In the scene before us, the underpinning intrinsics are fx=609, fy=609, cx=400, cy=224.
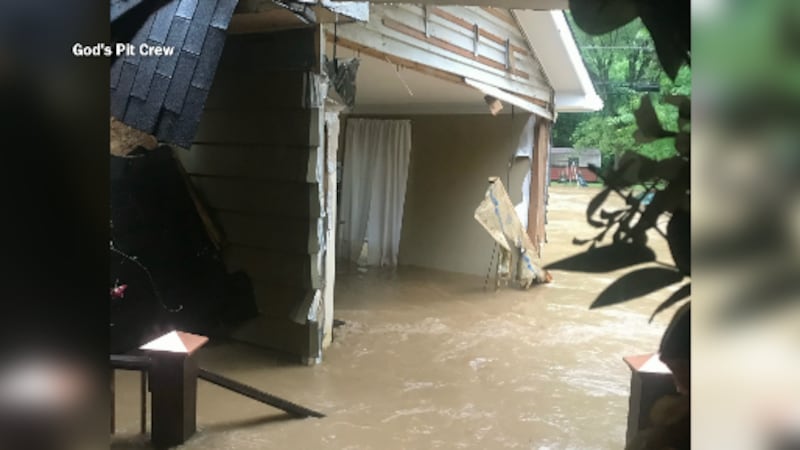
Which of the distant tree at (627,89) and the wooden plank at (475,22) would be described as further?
the wooden plank at (475,22)

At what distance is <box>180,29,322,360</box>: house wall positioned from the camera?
4023 mm

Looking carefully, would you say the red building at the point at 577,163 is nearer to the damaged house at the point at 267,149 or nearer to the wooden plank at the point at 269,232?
the damaged house at the point at 267,149

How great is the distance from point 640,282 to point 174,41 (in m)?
1.98

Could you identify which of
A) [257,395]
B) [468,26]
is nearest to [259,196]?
[257,395]

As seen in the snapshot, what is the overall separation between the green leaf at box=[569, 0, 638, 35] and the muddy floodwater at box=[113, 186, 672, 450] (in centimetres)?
48

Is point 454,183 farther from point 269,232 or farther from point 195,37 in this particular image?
point 195,37

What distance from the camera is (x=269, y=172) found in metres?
4.29

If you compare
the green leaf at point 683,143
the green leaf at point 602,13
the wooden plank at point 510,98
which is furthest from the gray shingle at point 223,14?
the wooden plank at point 510,98

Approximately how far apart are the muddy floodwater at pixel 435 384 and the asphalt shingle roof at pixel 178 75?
1191 millimetres

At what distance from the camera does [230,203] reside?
4.55 meters

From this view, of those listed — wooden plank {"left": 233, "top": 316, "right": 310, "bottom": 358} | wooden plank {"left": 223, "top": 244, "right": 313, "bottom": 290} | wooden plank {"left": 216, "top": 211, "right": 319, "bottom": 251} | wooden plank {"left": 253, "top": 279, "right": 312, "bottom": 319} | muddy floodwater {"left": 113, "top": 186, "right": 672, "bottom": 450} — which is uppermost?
wooden plank {"left": 216, "top": 211, "right": 319, "bottom": 251}

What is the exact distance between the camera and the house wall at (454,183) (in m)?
7.21

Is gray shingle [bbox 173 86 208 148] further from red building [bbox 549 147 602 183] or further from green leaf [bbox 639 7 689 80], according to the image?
green leaf [bbox 639 7 689 80]

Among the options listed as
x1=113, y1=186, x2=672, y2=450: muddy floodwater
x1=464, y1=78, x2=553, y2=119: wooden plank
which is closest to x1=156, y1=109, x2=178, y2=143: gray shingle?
x1=113, y1=186, x2=672, y2=450: muddy floodwater
